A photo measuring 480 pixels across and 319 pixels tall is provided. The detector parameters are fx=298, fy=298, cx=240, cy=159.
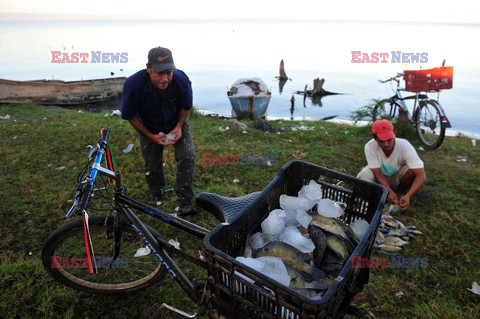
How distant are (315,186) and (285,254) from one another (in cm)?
58

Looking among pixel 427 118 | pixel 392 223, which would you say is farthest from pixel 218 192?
pixel 427 118

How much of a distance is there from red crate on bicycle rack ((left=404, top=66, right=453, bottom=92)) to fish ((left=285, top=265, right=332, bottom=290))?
7605 mm

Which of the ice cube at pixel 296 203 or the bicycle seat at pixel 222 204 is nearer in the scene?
the ice cube at pixel 296 203

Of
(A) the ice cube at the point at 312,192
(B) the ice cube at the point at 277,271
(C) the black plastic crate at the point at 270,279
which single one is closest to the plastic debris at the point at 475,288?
(C) the black plastic crate at the point at 270,279

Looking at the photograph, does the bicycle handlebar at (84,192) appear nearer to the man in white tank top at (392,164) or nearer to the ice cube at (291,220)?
the ice cube at (291,220)

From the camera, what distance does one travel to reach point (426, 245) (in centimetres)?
380

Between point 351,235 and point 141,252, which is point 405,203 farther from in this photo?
point 141,252

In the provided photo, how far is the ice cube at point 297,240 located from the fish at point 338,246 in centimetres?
11

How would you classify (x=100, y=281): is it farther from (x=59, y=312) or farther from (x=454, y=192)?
(x=454, y=192)

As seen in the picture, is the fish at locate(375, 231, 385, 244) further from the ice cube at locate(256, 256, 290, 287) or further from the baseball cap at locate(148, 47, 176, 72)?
the baseball cap at locate(148, 47, 176, 72)

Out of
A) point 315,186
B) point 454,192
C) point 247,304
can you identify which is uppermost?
point 315,186

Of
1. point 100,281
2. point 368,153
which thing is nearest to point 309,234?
point 100,281

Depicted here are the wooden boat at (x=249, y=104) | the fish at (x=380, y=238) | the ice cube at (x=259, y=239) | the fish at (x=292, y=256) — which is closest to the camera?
the fish at (x=292, y=256)

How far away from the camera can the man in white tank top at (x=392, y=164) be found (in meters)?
4.16
